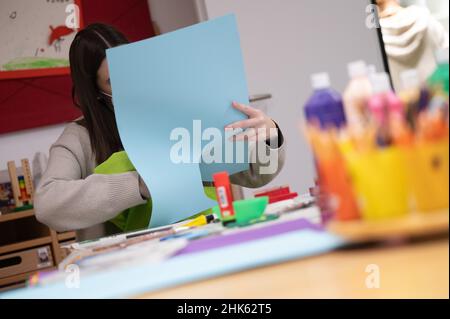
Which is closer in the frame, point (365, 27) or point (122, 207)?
point (122, 207)

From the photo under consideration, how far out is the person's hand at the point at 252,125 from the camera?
1455 millimetres

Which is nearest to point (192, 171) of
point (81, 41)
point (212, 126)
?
point (212, 126)

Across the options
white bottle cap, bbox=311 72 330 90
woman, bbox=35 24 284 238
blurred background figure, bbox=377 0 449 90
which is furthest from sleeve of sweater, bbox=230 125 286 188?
blurred background figure, bbox=377 0 449 90

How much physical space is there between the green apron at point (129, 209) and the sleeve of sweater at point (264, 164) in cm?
16

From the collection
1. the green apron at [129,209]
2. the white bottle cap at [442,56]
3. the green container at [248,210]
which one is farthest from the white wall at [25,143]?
the white bottle cap at [442,56]

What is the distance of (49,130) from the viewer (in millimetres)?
3422

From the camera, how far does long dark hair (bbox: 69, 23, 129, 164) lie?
5.85 ft

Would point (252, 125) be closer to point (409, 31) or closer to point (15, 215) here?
point (15, 215)

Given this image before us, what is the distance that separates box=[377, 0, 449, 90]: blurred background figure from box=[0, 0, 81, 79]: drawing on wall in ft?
5.71

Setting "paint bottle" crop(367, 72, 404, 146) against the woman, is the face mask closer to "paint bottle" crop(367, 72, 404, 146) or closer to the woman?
the woman

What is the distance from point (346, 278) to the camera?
1.90 ft

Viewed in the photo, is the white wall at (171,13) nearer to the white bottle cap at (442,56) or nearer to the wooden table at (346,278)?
the white bottle cap at (442,56)
